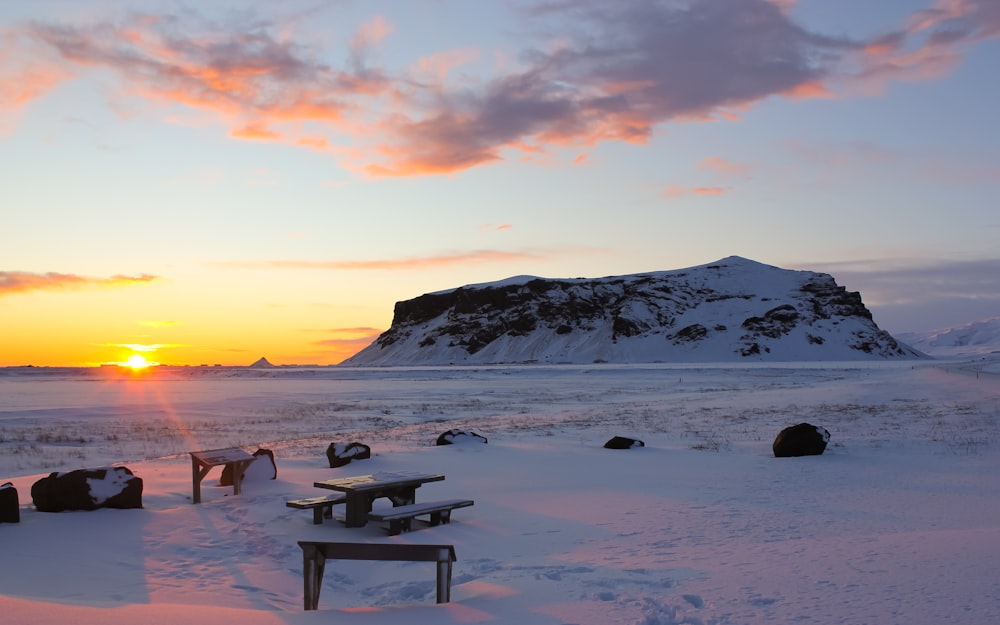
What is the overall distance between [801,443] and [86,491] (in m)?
13.9

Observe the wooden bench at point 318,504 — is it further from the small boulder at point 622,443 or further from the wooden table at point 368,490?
the small boulder at point 622,443

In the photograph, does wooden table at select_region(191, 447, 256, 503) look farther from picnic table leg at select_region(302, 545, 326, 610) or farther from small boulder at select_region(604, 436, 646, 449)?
small boulder at select_region(604, 436, 646, 449)

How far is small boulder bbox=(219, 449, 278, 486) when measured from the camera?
46.7 ft

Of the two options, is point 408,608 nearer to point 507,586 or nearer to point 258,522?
point 507,586

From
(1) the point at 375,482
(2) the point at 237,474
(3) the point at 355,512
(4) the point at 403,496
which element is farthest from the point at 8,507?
(4) the point at 403,496

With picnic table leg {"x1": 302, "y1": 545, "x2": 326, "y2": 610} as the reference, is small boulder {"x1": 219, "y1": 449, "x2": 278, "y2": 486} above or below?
below

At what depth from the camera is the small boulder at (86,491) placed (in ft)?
35.8

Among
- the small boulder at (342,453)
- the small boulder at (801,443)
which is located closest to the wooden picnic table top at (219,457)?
the small boulder at (342,453)

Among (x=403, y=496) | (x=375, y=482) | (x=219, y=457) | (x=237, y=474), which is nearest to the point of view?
(x=375, y=482)

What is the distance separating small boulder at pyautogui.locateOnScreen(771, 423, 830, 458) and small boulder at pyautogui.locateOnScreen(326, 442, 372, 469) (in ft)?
30.4

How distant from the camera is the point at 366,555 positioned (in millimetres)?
6113

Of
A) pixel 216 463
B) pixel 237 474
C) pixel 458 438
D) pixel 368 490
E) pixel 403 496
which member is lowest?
pixel 458 438

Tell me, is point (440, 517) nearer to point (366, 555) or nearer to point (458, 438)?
point (366, 555)

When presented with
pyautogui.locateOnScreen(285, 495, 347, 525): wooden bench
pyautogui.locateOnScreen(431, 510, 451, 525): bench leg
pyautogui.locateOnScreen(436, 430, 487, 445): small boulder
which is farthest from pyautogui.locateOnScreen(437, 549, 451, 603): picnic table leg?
pyautogui.locateOnScreen(436, 430, 487, 445): small boulder
